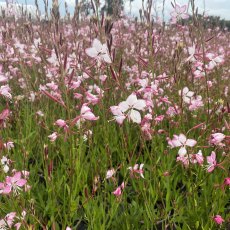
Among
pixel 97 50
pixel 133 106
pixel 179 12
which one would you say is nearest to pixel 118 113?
pixel 133 106

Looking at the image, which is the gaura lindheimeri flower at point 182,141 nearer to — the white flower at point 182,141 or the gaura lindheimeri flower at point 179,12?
the white flower at point 182,141

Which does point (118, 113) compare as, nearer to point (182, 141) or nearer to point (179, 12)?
point (182, 141)

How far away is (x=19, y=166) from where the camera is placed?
239 centimetres

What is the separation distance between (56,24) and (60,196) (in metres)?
1.15

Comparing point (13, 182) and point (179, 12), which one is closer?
point (13, 182)

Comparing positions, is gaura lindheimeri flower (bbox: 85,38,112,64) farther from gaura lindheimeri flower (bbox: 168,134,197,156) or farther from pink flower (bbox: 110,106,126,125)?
gaura lindheimeri flower (bbox: 168,134,197,156)

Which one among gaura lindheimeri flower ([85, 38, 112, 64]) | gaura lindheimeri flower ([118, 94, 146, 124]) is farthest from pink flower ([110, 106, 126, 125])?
gaura lindheimeri flower ([85, 38, 112, 64])

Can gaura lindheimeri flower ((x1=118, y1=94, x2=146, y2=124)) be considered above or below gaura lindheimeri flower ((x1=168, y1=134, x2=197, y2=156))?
above

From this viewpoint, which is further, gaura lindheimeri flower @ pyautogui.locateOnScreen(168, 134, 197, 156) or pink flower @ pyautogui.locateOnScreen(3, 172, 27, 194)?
gaura lindheimeri flower @ pyautogui.locateOnScreen(168, 134, 197, 156)

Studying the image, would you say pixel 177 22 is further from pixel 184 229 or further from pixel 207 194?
pixel 184 229

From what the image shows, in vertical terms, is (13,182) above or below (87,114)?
below

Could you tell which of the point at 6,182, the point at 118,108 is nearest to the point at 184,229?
the point at 118,108

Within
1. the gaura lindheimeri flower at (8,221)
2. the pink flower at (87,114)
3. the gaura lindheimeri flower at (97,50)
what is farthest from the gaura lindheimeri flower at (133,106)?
the gaura lindheimeri flower at (8,221)

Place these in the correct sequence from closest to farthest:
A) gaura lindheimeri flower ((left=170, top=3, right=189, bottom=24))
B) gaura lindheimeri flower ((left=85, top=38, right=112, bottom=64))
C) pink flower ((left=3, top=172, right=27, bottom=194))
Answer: pink flower ((left=3, top=172, right=27, bottom=194)) < gaura lindheimeri flower ((left=85, top=38, right=112, bottom=64)) < gaura lindheimeri flower ((left=170, top=3, right=189, bottom=24))
